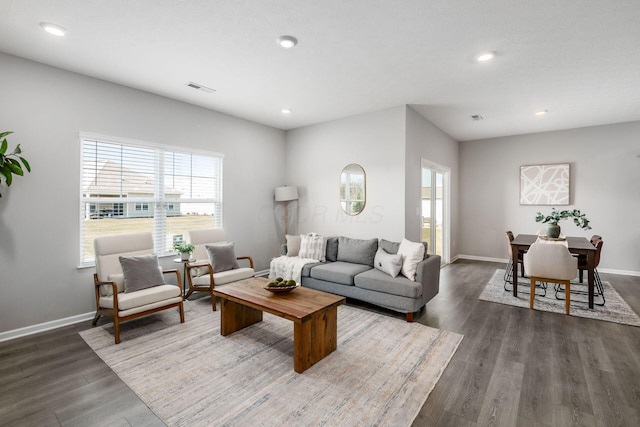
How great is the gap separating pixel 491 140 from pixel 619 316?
4.57 meters

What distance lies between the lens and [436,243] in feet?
21.8

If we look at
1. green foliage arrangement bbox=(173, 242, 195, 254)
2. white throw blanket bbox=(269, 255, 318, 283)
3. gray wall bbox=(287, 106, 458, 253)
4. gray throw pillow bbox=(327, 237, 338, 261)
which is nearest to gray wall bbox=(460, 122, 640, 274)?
gray wall bbox=(287, 106, 458, 253)

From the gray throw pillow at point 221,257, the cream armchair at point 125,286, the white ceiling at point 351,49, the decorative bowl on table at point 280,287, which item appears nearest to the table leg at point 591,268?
the white ceiling at point 351,49

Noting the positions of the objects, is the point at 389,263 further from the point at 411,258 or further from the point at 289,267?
the point at 289,267

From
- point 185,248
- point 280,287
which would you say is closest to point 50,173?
point 185,248

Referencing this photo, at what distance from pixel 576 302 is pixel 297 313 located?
404 centimetres

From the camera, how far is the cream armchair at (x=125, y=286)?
3080 mm

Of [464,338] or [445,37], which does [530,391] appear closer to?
[464,338]

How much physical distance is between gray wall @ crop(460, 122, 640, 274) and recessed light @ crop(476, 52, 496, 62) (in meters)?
4.46

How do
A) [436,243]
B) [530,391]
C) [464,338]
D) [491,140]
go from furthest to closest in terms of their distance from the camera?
1. [491,140]
2. [436,243]
3. [464,338]
4. [530,391]

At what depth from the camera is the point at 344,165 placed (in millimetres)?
Result: 5328

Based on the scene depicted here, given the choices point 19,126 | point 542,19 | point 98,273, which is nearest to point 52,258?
point 98,273

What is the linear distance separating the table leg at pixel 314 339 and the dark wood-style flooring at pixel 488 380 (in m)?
0.94

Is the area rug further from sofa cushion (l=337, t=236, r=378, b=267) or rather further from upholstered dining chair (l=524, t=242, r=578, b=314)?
sofa cushion (l=337, t=236, r=378, b=267)
